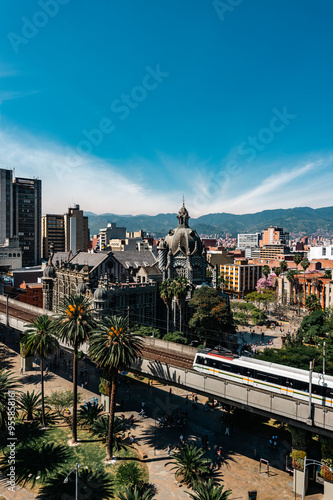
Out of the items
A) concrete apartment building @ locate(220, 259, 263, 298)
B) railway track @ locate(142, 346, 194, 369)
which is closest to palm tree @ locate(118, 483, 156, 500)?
railway track @ locate(142, 346, 194, 369)

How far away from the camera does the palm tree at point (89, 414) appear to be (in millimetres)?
46000

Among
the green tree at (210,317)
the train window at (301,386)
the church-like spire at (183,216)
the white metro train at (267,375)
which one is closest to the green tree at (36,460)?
the white metro train at (267,375)

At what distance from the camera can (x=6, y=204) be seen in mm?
174625

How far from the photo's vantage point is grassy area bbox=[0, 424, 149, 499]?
35844 mm

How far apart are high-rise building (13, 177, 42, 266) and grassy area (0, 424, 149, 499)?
153 metres

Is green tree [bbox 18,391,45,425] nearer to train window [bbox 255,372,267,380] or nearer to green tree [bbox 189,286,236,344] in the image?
train window [bbox 255,372,267,380]

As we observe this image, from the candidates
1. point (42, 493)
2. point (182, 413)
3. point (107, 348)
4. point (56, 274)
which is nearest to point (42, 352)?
point (107, 348)

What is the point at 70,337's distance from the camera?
127ft

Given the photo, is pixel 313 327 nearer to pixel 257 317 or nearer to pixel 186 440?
pixel 257 317

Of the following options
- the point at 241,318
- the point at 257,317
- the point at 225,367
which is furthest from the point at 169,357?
the point at 257,317

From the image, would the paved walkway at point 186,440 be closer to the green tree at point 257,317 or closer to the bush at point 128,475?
the bush at point 128,475

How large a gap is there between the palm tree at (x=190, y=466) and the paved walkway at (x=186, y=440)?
110 cm

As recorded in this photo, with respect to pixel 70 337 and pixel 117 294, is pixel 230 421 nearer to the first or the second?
pixel 70 337

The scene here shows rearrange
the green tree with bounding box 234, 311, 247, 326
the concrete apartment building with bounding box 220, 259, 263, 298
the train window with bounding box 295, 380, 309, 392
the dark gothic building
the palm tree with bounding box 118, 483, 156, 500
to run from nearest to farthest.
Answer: the palm tree with bounding box 118, 483, 156, 500 < the train window with bounding box 295, 380, 309, 392 < the dark gothic building < the green tree with bounding box 234, 311, 247, 326 < the concrete apartment building with bounding box 220, 259, 263, 298
